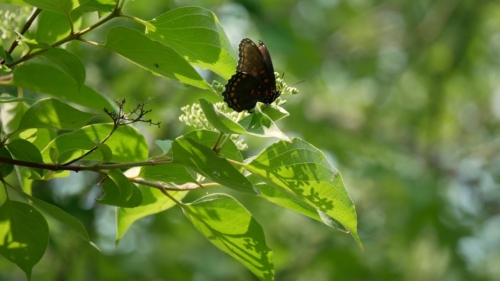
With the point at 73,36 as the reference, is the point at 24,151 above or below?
below

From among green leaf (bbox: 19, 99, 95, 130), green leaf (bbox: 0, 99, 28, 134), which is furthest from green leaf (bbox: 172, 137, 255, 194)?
green leaf (bbox: 0, 99, 28, 134)

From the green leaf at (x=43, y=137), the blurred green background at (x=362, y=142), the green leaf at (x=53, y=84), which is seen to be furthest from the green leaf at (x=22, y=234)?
the blurred green background at (x=362, y=142)

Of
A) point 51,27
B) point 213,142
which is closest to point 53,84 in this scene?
point 51,27

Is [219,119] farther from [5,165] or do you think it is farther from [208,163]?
[5,165]

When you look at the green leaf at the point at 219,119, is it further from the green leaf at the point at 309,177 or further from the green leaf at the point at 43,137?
the green leaf at the point at 43,137

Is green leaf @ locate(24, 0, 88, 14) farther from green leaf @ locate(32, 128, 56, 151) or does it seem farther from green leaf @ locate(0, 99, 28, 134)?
green leaf @ locate(0, 99, 28, 134)

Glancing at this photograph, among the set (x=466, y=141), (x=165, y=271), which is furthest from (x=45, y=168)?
(x=466, y=141)

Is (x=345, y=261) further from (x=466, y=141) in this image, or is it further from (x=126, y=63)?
(x=466, y=141)

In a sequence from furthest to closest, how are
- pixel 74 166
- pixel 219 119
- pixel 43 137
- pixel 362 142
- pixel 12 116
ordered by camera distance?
1. pixel 362 142
2. pixel 12 116
3. pixel 43 137
4. pixel 74 166
5. pixel 219 119
